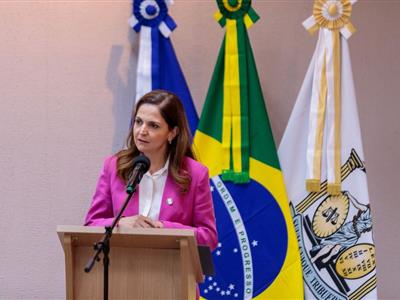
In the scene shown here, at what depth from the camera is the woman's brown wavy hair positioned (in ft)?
8.15

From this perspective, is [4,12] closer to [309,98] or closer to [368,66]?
[309,98]

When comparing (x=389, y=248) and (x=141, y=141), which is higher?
(x=141, y=141)

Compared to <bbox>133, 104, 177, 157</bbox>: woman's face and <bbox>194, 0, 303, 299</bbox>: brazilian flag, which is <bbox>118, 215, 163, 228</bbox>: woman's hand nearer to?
<bbox>133, 104, 177, 157</bbox>: woman's face

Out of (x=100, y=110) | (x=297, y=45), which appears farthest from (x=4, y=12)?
(x=297, y=45)

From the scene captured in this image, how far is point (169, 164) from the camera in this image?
8.41 feet

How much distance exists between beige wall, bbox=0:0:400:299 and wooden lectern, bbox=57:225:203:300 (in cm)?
180

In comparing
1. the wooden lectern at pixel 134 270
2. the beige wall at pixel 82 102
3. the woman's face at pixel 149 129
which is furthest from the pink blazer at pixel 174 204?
the beige wall at pixel 82 102

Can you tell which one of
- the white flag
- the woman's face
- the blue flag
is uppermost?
the blue flag

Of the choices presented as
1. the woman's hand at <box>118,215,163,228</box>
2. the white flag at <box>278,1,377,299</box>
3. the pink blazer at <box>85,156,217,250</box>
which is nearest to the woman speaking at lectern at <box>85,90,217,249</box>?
the pink blazer at <box>85,156,217,250</box>

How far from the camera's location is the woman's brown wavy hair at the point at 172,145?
2484 mm

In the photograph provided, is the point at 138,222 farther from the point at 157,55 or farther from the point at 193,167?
the point at 157,55

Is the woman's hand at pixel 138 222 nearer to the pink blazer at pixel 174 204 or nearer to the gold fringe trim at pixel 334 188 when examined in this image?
the pink blazer at pixel 174 204

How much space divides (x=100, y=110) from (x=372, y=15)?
1.77 m

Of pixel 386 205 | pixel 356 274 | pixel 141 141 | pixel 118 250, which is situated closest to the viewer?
pixel 118 250
